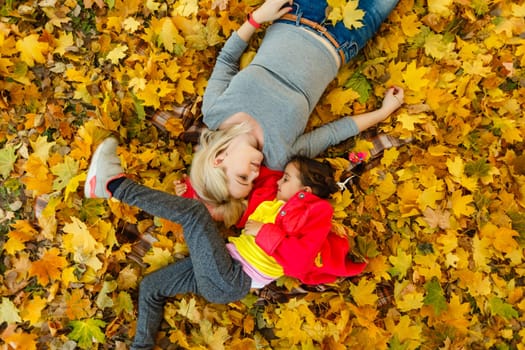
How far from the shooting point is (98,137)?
2.54m

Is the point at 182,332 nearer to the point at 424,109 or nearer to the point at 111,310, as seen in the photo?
the point at 111,310

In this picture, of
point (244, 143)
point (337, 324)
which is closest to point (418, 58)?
point (244, 143)

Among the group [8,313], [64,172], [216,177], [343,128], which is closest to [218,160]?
[216,177]

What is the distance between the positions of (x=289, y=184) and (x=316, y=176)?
0.60 feet

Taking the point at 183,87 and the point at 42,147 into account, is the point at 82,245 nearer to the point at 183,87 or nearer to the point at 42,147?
the point at 42,147

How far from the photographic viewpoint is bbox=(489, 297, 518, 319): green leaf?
7.79ft

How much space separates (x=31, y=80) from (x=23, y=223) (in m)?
1.03

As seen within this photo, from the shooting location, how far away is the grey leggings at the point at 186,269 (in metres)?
2.24

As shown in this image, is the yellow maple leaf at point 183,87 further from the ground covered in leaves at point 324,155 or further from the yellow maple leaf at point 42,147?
the yellow maple leaf at point 42,147

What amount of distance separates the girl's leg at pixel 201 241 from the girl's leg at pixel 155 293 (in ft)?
0.29

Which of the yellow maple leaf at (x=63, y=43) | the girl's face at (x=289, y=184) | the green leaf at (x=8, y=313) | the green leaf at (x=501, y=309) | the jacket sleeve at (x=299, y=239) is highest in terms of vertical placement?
the yellow maple leaf at (x=63, y=43)

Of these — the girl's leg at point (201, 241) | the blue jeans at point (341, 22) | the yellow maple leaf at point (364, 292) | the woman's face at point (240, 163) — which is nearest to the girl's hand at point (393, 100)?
the blue jeans at point (341, 22)

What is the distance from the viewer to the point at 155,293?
2.36 metres

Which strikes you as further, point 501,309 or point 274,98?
point 274,98
